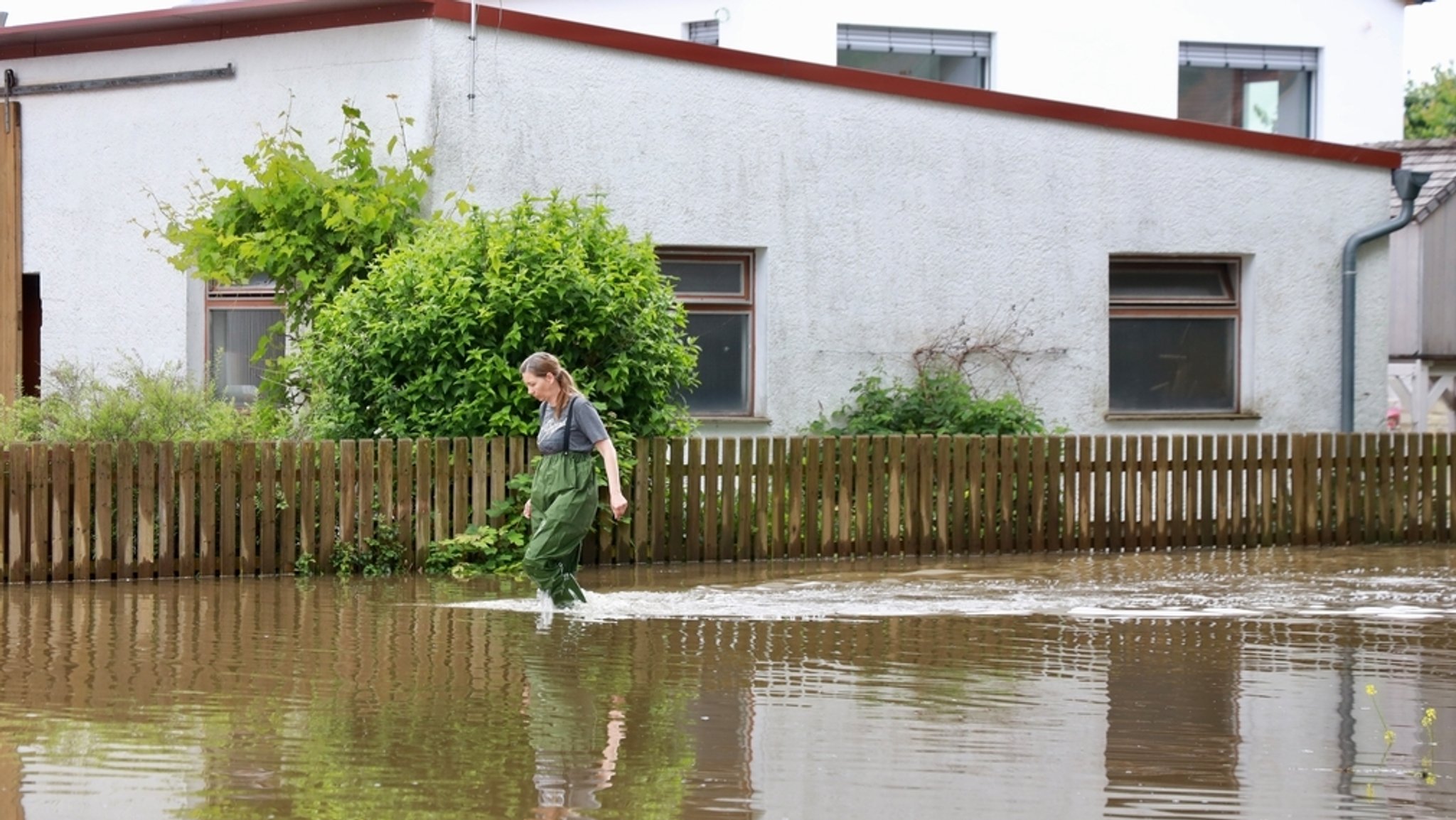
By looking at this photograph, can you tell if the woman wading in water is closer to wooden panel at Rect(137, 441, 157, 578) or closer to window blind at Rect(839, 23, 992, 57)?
wooden panel at Rect(137, 441, 157, 578)

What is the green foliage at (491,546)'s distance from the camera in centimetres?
1387

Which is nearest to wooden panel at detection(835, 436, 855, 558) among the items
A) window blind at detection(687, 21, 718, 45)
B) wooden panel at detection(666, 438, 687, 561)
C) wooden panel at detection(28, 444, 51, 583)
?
wooden panel at detection(666, 438, 687, 561)

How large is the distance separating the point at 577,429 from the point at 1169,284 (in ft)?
29.4

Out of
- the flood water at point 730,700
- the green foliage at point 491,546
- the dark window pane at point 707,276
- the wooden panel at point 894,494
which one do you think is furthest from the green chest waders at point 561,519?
the dark window pane at point 707,276

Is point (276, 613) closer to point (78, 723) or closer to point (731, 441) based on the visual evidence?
point (78, 723)

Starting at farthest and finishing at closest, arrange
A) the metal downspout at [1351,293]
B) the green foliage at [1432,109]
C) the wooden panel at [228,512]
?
the green foliage at [1432,109], the metal downspout at [1351,293], the wooden panel at [228,512]

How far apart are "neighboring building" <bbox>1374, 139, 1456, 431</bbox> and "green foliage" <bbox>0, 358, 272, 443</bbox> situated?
16.8 meters

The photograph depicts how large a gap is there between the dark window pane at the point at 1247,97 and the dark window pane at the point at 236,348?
548 inches

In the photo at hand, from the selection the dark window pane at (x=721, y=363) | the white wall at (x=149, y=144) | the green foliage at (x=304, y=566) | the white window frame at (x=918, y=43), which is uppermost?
the white window frame at (x=918, y=43)

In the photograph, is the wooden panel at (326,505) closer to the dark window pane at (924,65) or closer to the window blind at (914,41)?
the dark window pane at (924,65)

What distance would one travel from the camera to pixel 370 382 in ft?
47.7

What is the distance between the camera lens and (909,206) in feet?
58.4

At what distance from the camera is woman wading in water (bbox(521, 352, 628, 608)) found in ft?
38.5

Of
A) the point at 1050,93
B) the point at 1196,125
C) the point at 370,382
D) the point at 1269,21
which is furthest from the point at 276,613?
the point at 1269,21
